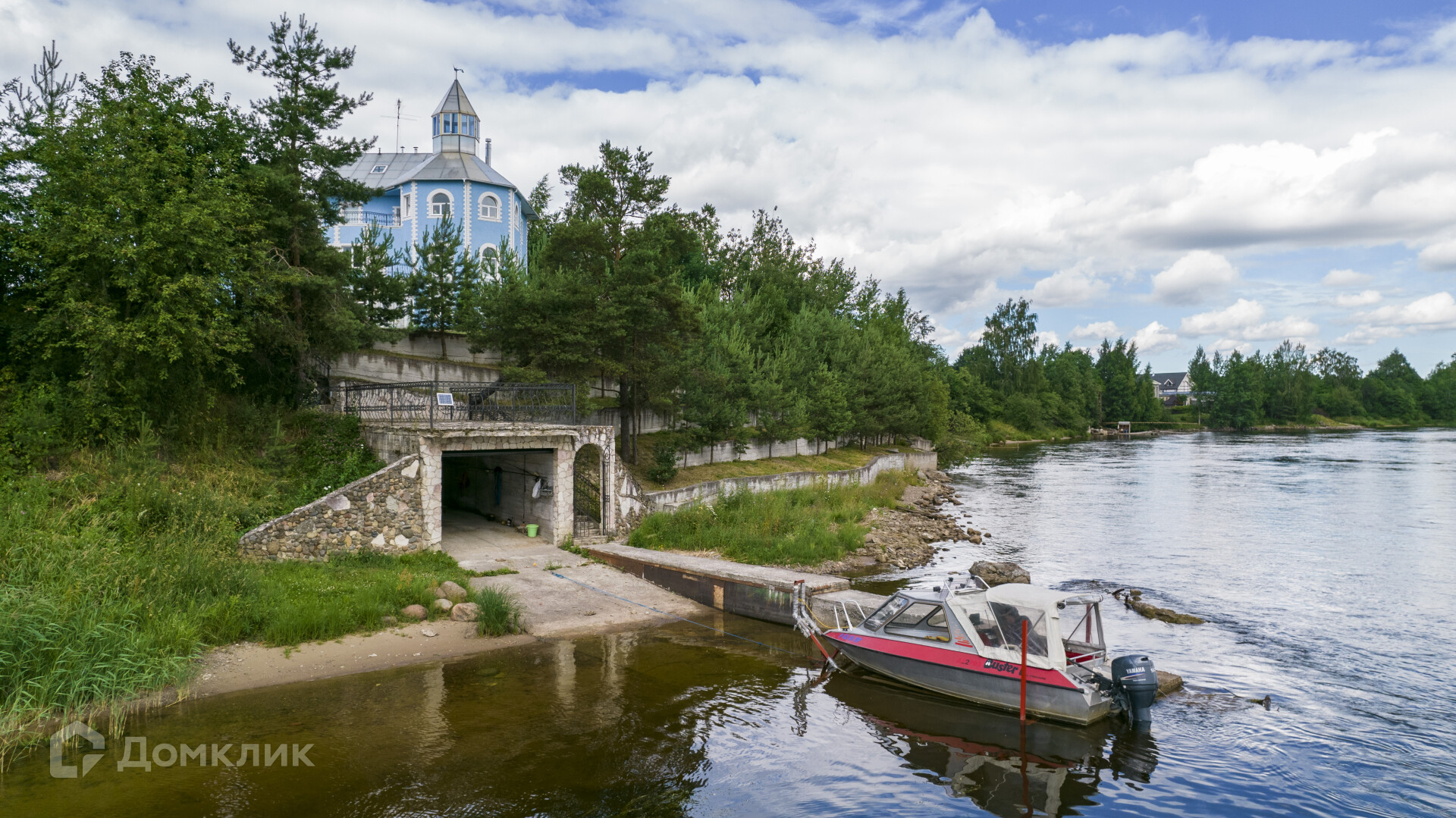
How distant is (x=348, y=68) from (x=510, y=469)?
14053 mm

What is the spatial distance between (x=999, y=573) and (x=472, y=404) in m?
16.9

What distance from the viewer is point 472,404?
23703 millimetres

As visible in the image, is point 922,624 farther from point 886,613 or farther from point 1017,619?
point 1017,619

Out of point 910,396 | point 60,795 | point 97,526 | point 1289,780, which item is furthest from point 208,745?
point 910,396

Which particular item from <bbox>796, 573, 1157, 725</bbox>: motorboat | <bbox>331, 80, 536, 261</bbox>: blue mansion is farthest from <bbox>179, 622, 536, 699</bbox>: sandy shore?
<bbox>331, 80, 536, 261</bbox>: blue mansion

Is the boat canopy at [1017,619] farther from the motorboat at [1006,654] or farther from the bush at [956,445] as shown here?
the bush at [956,445]

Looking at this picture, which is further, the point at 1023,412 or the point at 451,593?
the point at 1023,412

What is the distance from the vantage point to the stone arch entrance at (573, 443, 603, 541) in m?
23.3

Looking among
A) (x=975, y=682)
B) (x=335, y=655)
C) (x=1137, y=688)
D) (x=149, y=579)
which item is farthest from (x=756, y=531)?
(x=149, y=579)

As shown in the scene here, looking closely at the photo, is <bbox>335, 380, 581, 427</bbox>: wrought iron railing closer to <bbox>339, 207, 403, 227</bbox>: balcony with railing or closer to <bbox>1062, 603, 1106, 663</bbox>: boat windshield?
<bbox>1062, 603, 1106, 663</bbox>: boat windshield

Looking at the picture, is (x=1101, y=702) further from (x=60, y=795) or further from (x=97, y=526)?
(x=97, y=526)

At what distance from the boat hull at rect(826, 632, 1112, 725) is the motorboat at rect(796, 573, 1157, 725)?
1 centimetres

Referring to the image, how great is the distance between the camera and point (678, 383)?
3097 centimetres

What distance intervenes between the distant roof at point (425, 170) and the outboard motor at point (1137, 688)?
→ 43413 millimetres
